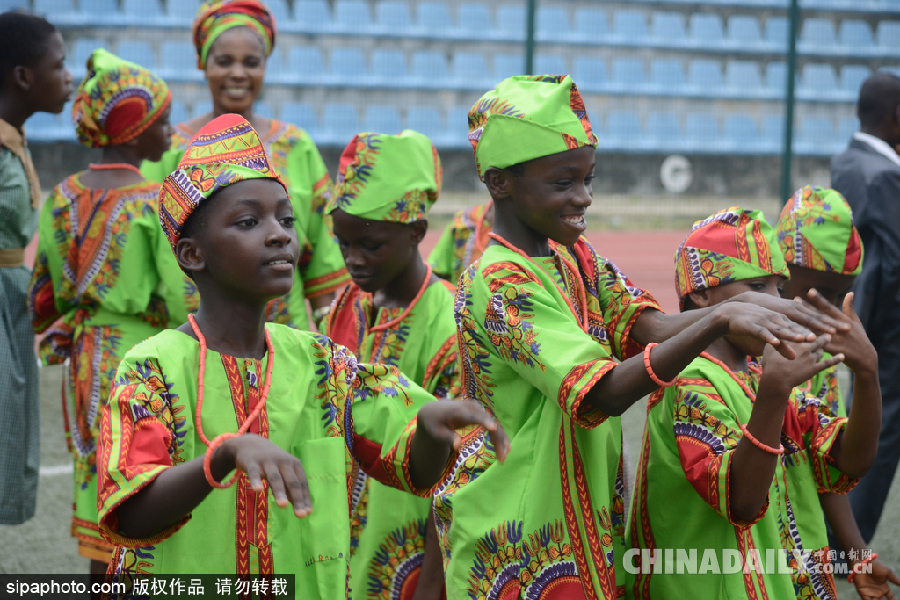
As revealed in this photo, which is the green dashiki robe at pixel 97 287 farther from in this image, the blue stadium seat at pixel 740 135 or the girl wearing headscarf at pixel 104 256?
the blue stadium seat at pixel 740 135

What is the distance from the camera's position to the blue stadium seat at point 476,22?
9.55 m

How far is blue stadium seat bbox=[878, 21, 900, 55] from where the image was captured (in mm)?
8703

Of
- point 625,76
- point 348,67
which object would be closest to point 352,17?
point 348,67

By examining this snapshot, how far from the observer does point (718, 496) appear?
8.27 feet

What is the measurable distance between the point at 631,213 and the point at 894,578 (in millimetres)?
5391

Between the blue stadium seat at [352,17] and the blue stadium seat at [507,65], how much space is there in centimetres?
130

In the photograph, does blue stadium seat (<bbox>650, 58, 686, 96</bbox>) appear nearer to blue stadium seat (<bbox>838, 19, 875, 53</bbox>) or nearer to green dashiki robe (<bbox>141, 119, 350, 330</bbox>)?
blue stadium seat (<bbox>838, 19, 875, 53</bbox>)

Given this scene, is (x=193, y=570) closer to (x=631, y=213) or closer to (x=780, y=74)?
(x=631, y=213)

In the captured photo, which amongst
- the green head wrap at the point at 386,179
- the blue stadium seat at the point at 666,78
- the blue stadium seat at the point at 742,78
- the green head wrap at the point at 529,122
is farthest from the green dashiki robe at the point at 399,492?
the blue stadium seat at the point at 742,78

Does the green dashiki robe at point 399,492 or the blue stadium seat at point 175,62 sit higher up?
the blue stadium seat at point 175,62

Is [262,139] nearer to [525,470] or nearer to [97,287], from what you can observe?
[97,287]

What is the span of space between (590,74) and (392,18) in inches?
109

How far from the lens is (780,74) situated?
8.00 metres

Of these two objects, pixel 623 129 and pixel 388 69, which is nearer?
pixel 623 129
